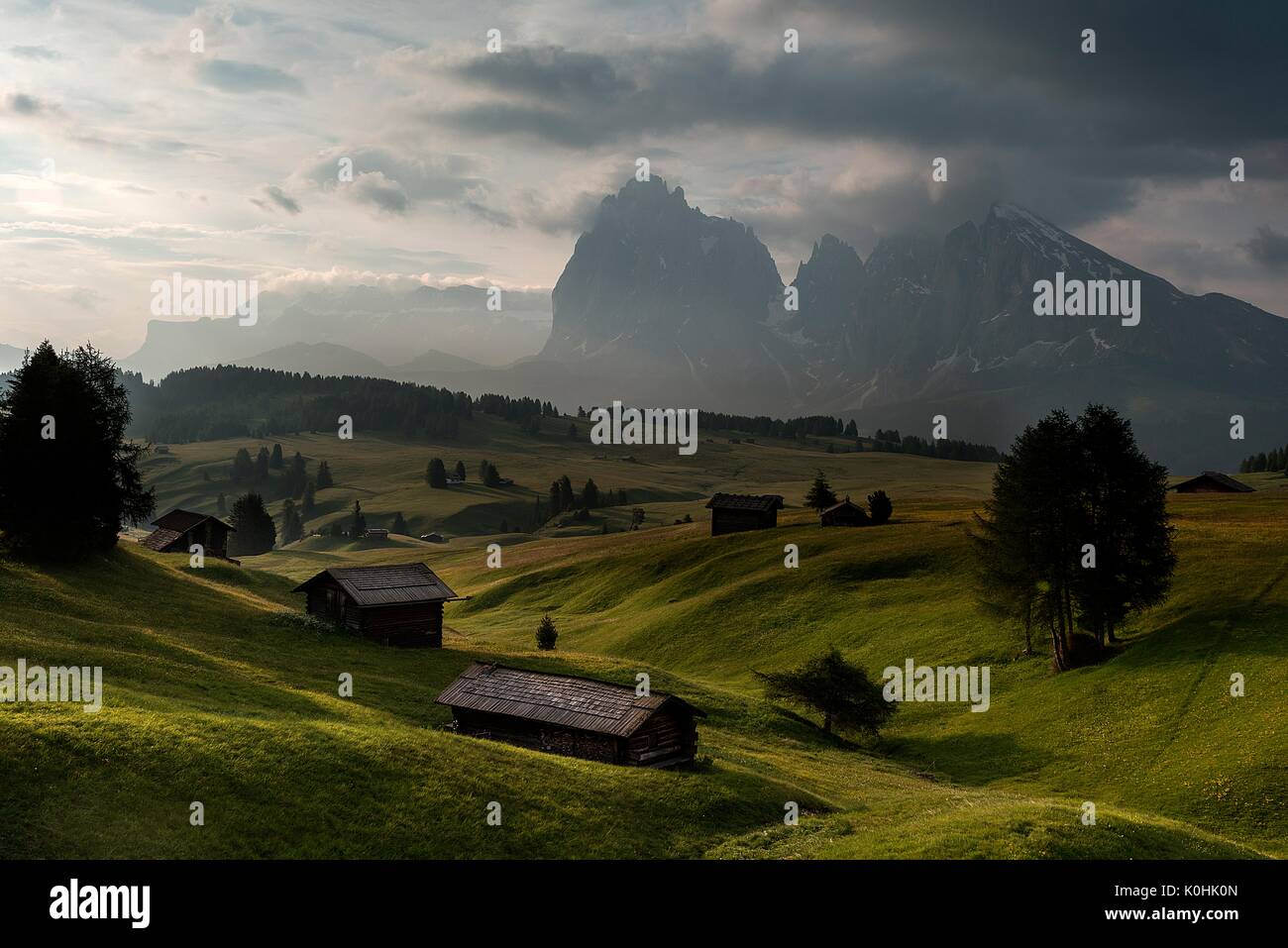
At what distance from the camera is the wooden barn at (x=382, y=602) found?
58.4 meters

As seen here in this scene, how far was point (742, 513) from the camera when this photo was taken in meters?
109

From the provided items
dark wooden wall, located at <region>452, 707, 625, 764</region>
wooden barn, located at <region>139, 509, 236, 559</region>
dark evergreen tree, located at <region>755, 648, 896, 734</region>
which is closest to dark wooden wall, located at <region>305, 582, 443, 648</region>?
dark wooden wall, located at <region>452, 707, 625, 764</region>

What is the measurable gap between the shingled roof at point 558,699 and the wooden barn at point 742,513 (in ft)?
224

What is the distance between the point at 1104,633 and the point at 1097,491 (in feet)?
30.8

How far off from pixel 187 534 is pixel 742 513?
61229 mm

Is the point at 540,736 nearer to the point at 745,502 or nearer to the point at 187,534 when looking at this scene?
the point at 187,534

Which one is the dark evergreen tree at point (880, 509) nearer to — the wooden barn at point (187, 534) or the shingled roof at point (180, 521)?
the wooden barn at point (187, 534)

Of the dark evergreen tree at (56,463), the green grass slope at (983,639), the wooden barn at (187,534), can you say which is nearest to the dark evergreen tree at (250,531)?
the green grass slope at (983,639)

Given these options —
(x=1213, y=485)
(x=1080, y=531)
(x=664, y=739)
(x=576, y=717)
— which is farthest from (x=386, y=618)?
(x=1213, y=485)

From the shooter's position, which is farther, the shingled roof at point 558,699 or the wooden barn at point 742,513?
the wooden barn at point 742,513

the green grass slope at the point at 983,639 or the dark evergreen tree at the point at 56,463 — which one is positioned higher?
the dark evergreen tree at the point at 56,463

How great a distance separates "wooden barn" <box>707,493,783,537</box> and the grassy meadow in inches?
622

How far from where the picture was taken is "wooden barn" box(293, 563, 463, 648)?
192 ft
